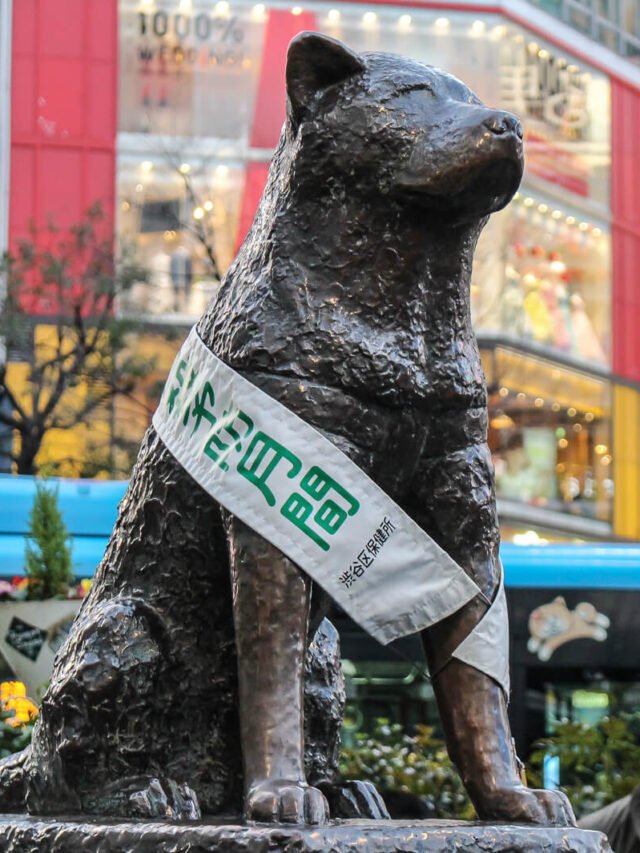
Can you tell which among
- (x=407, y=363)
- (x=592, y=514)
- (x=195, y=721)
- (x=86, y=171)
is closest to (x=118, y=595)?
(x=195, y=721)

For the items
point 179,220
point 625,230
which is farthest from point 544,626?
point 625,230

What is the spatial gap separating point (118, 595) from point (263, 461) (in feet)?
1.53

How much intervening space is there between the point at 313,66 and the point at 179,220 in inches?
873

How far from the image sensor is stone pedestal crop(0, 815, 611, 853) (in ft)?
9.68

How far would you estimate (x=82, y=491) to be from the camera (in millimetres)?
12133

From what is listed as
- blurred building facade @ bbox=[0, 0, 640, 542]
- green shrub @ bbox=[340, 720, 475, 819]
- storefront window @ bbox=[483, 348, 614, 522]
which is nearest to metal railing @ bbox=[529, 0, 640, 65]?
blurred building facade @ bbox=[0, 0, 640, 542]

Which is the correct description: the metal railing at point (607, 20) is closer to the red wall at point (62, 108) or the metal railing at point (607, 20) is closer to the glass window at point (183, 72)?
the glass window at point (183, 72)

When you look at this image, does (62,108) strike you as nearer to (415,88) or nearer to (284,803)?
(415,88)

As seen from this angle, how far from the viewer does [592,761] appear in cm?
1044

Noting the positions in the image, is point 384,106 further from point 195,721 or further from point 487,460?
point 195,721

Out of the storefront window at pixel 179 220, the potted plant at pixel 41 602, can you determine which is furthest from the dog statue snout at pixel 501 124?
the storefront window at pixel 179 220

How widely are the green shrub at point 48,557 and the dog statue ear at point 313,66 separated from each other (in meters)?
6.58

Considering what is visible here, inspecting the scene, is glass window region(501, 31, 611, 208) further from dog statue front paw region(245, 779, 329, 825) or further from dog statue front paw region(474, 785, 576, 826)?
dog statue front paw region(245, 779, 329, 825)

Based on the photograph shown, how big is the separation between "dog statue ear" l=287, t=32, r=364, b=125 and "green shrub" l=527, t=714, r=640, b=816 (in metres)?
7.14
